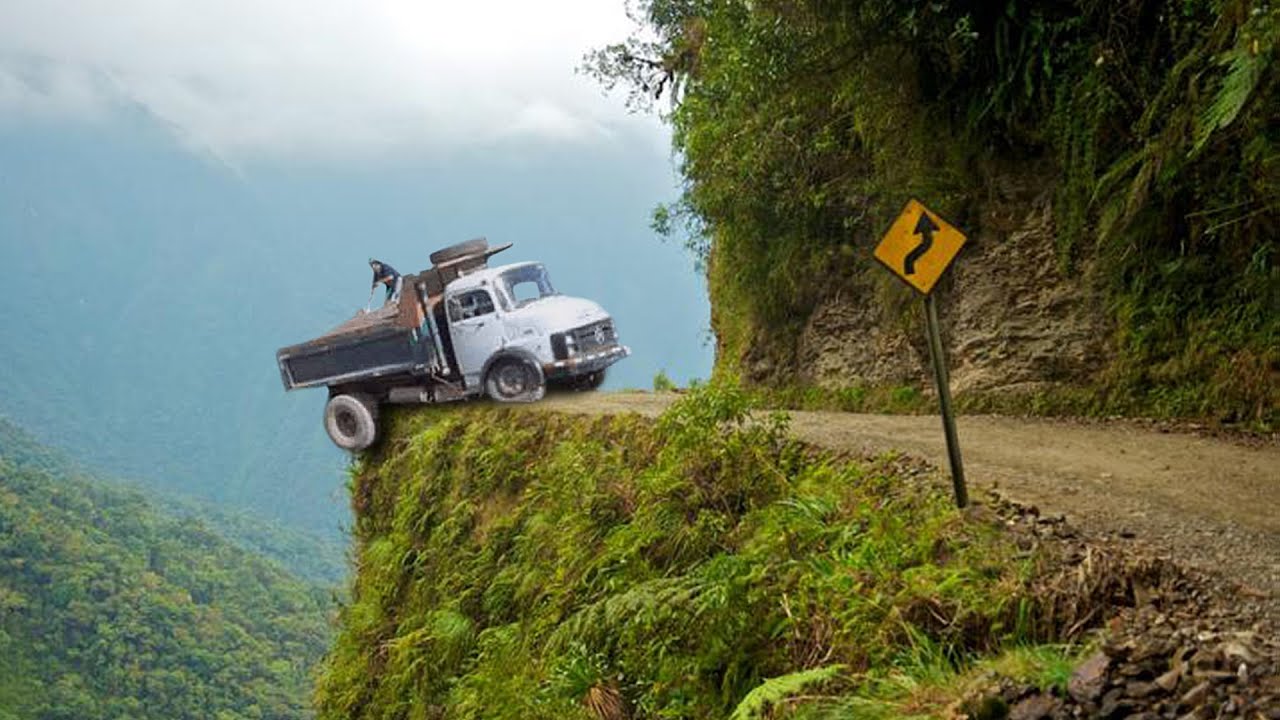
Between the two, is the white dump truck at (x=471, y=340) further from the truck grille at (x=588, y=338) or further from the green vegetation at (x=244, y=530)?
the green vegetation at (x=244, y=530)

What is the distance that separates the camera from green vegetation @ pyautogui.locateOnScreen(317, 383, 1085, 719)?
3.95 m

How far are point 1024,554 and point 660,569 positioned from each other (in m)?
3.08

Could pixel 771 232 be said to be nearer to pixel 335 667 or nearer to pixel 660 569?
pixel 660 569

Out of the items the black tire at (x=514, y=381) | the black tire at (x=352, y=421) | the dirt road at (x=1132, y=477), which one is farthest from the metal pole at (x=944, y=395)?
the black tire at (x=352, y=421)

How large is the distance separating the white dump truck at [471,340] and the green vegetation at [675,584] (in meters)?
0.77

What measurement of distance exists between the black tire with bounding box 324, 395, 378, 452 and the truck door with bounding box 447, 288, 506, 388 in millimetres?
2401

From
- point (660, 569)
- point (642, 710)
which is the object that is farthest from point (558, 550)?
point (642, 710)

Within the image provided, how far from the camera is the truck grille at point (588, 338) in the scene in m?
13.3

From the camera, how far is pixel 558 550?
8.81 m

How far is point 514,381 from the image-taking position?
1363 centimetres

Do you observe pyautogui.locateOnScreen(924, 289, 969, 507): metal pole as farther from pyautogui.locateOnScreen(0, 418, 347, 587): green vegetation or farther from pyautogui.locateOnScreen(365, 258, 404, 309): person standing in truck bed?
pyautogui.locateOnScreen(0, 418, 347, 587): green vegetation

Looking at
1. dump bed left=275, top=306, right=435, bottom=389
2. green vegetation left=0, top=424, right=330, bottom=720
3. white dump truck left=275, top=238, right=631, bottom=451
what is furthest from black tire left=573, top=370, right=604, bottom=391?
green vegetation left=0, top=424, right=330, bottom=720

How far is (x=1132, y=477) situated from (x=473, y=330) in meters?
9.92

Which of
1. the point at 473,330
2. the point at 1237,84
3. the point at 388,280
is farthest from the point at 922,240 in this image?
the point at 388,280
